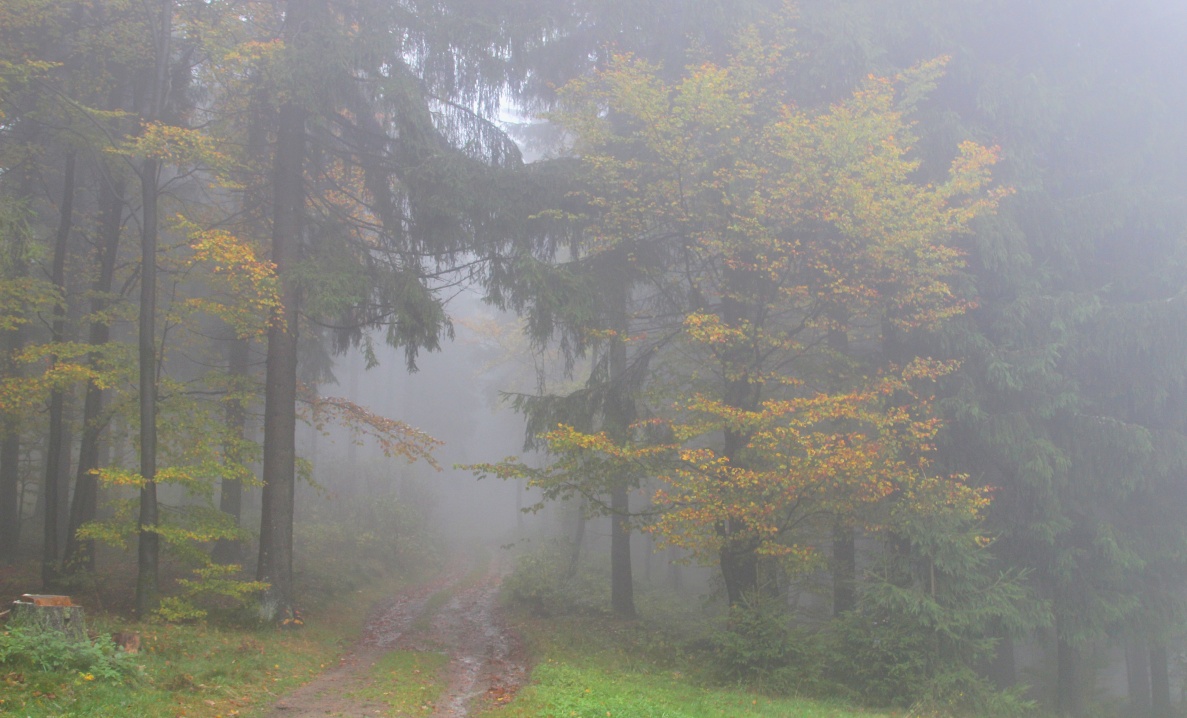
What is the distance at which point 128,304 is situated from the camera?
13109mm

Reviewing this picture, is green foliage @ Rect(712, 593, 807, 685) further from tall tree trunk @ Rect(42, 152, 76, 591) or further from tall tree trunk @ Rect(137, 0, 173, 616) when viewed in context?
tall tree trunk @ Rect(42, 152, 76, 591)

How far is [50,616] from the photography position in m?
7.69

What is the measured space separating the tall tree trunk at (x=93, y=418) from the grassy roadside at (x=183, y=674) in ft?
8.65

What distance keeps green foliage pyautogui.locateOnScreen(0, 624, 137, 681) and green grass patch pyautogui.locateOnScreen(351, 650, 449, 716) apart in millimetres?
2838

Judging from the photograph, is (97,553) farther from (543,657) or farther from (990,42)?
(990,42)

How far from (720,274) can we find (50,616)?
1176 centimetres

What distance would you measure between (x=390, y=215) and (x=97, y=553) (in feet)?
Result: 33.2

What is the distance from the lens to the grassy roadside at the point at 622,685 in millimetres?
8680

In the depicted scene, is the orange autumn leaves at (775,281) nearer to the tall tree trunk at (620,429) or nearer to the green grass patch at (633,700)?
the tall tree trunk at (620,429)

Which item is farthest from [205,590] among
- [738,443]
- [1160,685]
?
[1160,685]

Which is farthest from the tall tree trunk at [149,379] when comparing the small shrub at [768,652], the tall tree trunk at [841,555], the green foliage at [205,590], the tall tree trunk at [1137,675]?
the tall tree trunk at [1137,675]

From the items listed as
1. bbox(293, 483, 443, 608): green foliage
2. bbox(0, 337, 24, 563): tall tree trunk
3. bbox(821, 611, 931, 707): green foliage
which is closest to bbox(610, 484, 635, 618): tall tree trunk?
bbox(821, 611, 931, 707): green foliage

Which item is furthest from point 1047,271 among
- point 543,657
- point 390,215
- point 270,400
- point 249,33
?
point 249,33

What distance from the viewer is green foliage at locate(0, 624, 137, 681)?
7.02m
